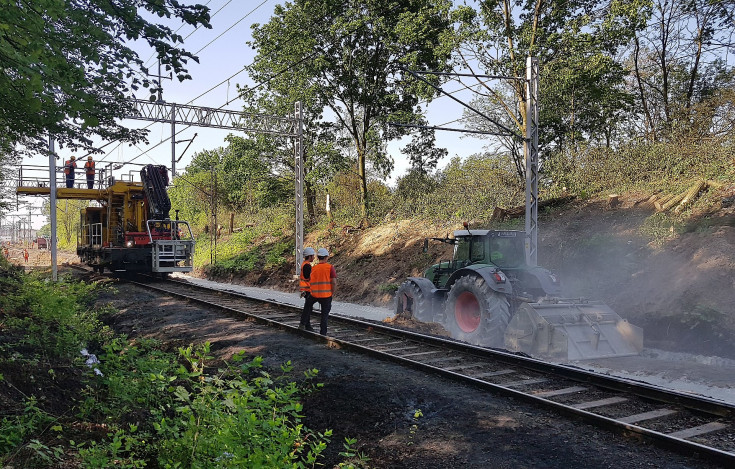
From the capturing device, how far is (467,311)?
1076 cm

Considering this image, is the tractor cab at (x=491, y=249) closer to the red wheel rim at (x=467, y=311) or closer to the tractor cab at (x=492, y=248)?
the tractor cab at (x=492, y=248)

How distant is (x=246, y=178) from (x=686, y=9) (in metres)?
22.4

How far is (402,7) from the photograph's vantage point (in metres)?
24.5

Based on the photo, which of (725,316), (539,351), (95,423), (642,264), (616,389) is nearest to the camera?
(95,423)

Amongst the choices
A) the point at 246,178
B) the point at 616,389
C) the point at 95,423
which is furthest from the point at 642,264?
the point at 246,178

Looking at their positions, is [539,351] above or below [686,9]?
below

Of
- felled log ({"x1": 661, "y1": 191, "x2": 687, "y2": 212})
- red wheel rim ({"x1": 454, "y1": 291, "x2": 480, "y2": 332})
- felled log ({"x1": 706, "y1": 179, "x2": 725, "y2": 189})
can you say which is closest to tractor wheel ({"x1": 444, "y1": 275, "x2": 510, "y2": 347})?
red wheel rim ({"x1": 454, "y1": 291, "x2": 480, "y2": 332})

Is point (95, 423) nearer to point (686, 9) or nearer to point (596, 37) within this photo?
point (596, 37)

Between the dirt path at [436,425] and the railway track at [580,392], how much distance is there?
131 millimetres

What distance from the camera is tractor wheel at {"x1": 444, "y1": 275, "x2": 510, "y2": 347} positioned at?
384 inches

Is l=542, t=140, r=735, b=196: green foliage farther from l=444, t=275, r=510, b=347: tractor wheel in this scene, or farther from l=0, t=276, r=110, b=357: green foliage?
l=0, t=276, r=110, b=357: green foliage

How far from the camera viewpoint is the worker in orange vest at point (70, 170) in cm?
2216

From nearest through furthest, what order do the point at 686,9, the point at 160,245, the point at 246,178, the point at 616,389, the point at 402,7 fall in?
the point at 616,389 < the point at 160,245 < the point at 686,9 < the point at 402,7 < the point at 246,178

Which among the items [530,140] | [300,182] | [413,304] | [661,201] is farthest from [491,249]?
[300,182]
